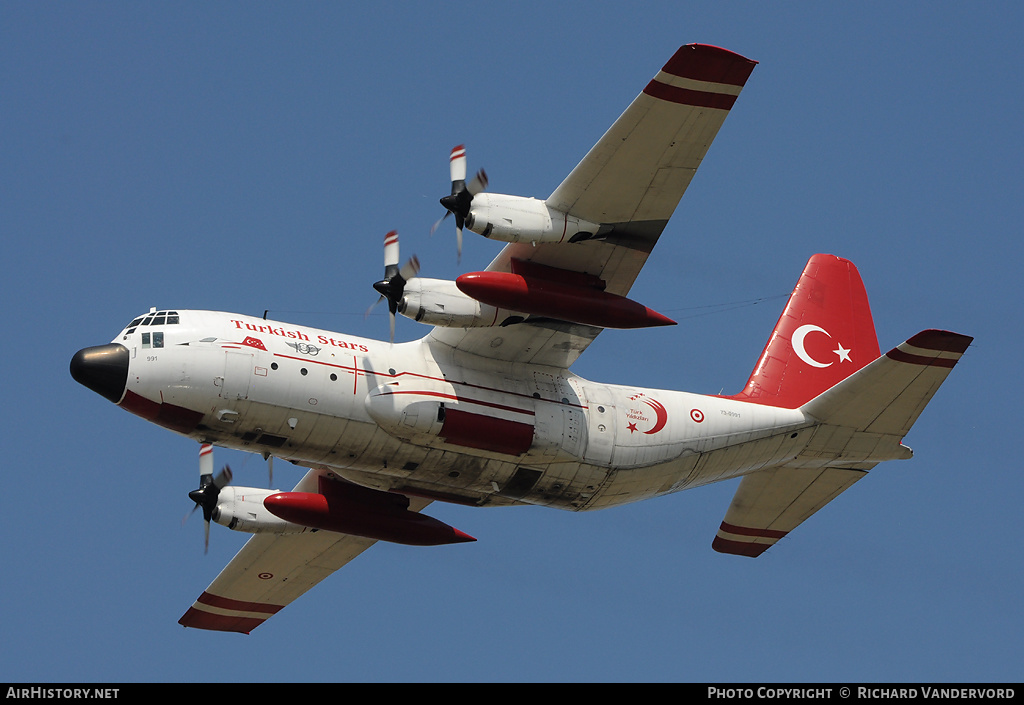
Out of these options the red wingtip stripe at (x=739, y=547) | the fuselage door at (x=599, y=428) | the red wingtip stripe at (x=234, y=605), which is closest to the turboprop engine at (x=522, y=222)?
the fuselage door at (x=599, y=428)

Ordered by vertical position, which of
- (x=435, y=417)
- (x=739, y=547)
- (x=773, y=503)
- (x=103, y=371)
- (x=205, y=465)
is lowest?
(x=739, y=547)

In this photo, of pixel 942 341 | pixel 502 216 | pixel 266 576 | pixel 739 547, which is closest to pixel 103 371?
pixel 502 216

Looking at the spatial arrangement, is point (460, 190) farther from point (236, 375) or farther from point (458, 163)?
point (236, 375)

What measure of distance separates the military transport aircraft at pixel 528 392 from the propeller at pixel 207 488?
34 millimetres

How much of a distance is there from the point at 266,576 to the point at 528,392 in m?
7.09

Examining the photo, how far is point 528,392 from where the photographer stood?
2103 centimetres

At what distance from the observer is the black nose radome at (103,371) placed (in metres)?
18.9

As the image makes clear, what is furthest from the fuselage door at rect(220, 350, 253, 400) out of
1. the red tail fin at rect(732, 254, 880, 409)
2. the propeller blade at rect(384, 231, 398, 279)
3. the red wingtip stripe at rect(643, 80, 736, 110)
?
the red tail fin at rect(732, 254, 880, 409)

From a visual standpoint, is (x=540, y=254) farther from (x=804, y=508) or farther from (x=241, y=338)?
(x=804, y=508)

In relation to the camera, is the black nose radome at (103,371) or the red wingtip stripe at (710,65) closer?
the red wingtip stripe at (710,65)

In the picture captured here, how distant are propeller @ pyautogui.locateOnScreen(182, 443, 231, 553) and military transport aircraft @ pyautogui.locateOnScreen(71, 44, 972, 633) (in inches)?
1.3

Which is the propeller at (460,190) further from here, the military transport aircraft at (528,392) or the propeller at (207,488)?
the propeller at (207,488)

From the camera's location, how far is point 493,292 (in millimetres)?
18953
